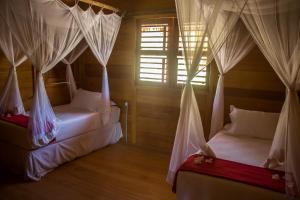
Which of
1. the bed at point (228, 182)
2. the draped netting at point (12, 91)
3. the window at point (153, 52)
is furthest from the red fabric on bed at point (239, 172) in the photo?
the draped netting at point (12, 91)

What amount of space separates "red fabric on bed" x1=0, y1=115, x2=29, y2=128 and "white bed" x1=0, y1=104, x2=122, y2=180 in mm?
50

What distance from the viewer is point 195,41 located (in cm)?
227

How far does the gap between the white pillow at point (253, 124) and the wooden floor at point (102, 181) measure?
1084 millimetres

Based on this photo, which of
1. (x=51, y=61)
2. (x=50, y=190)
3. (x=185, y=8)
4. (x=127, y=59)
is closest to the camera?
(x=185, y=8)

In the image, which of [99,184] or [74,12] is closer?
[99,184]

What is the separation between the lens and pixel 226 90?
3480 millimetres

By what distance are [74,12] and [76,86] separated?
1830 millimetres

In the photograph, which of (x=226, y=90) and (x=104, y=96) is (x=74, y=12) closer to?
(x=104, y=96)

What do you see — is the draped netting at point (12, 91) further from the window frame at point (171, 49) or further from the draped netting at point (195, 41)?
the draped netting at point (195, 41)

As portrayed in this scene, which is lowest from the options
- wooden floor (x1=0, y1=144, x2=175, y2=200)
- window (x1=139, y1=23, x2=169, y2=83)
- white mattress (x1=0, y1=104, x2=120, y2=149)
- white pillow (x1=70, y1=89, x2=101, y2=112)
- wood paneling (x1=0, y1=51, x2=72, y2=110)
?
wooden floor (x1=0, y1=144, x2=175, y2=200)

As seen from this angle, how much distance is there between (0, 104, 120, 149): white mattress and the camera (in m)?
3.05

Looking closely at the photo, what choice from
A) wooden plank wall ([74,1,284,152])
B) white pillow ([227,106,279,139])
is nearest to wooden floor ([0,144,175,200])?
wooden plank wall ([74,1,284,152])

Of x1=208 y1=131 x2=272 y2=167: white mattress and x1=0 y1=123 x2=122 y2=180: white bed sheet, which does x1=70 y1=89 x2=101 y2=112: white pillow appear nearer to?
x1=0 y1=123 x2=122 y2=180: white bed sheet

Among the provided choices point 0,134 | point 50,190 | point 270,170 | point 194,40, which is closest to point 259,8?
point 194,40
